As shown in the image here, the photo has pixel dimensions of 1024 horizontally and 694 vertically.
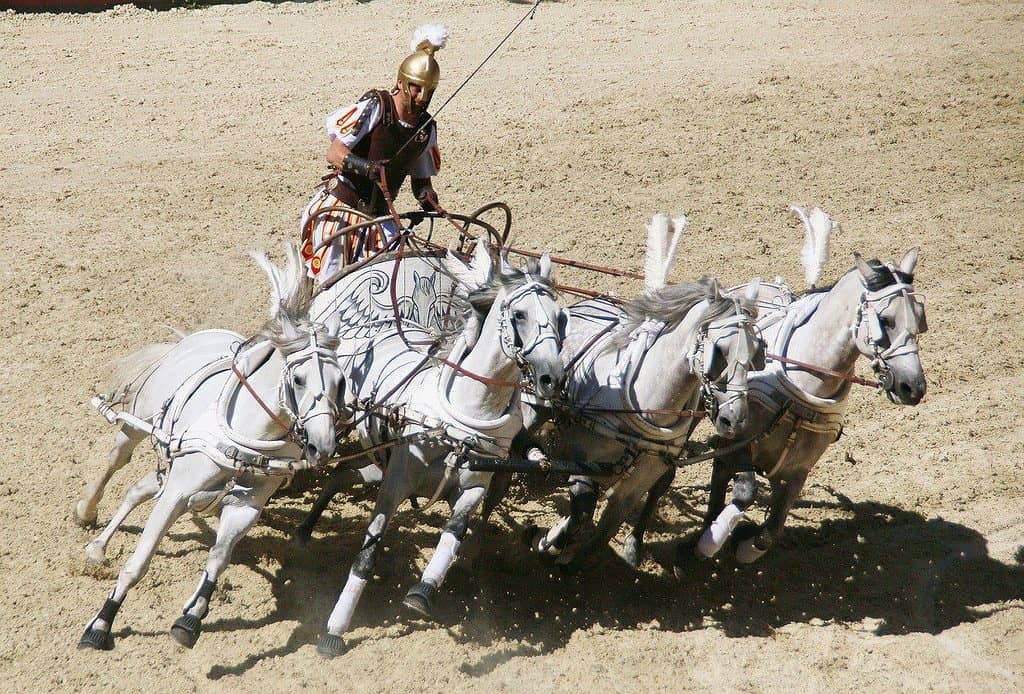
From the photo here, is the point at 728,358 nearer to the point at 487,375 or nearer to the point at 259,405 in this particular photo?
the point at 487,375

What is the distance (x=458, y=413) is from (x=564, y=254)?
4.73m

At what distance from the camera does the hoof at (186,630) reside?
475cm

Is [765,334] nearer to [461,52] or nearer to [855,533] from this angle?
[855,533]

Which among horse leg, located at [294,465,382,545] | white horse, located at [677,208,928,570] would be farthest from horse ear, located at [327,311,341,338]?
white horse, located at [677,208,928,570]

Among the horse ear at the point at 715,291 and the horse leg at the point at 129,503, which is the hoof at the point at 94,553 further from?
the horse ear at the point at 715,291

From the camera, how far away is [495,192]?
33.8 ft

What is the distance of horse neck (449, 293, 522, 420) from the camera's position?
4.83 metres

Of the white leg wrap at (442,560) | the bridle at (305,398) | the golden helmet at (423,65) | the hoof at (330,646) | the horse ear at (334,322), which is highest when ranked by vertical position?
the golden helmet at (423,65)

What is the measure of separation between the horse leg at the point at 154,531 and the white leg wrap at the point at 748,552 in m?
2.82

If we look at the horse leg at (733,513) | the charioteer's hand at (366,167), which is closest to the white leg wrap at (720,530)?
the horse leg at (733,513)

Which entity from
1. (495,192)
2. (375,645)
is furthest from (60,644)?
(495,192)

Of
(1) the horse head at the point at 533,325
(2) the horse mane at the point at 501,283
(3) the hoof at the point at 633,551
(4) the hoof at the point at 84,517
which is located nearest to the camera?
(1) the horse head at the point at 533,325

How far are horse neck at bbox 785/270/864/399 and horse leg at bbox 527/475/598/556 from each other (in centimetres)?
118

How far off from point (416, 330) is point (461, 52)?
302 inches
